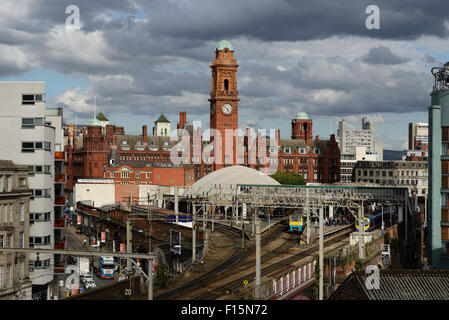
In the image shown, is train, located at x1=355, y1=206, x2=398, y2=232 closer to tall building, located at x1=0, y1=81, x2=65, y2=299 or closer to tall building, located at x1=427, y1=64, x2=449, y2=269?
tall building, located at x1=427, y1=64, x2=449, y2=269

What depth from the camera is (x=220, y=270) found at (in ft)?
238

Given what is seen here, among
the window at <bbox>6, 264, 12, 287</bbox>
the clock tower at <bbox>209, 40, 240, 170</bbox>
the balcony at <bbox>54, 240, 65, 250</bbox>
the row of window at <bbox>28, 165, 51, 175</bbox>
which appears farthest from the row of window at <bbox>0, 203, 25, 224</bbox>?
the clock tower at <bbox>209, 40, 240, 170</bbox>

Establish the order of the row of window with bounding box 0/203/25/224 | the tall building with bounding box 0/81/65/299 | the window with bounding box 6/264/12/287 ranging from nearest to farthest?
the window with bounding box 6/264/12/287 → the row of window with bounding box 0/203/25/224 → the tall building with bounding box 0/81/65/299

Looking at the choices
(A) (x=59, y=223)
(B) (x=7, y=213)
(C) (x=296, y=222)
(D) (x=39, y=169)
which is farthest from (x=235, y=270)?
(C) (x=296, y=222)

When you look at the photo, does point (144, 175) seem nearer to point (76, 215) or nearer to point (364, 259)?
point (76, 215)

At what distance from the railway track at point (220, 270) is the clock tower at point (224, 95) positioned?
7789 centimetres

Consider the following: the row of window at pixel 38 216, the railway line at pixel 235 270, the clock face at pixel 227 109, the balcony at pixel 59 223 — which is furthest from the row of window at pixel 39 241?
the clock face at pixel 227 109

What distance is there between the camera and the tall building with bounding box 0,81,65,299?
58.8 meters

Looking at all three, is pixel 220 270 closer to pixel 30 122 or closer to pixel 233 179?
pixel 30 122

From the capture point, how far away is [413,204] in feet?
350

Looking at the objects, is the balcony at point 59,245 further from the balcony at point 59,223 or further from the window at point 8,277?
the window at point 8,277

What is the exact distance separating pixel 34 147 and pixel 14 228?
9397 mm
